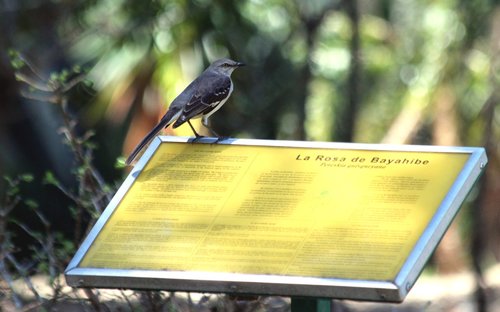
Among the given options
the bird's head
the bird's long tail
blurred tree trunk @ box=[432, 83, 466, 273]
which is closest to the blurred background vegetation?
blurred tree trunk @ box=[432, 83, 466, 273]

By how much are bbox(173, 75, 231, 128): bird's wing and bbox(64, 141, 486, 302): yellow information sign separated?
1.17 metres

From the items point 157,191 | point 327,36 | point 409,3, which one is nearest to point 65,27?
point 327,36

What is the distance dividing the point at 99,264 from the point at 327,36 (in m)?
12.5

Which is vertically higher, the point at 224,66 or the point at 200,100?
the point at 200,100

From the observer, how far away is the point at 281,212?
3975 mm

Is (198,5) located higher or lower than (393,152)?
lower

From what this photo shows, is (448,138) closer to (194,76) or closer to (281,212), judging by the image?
(194,76)

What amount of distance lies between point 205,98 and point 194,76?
Answer: 712 cm

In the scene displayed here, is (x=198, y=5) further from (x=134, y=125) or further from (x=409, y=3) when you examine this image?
(x=409, y=3)

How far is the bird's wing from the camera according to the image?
5.60 m

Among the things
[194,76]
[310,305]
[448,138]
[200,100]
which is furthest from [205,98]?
[448,138]

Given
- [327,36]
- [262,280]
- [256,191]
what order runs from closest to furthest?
[262,280], [256,191], [327,36]

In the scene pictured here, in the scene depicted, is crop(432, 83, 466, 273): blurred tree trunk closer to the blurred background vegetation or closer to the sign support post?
the blurred background vegetation

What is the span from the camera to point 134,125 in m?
13.4
